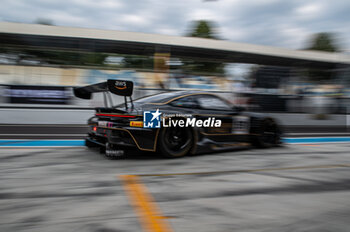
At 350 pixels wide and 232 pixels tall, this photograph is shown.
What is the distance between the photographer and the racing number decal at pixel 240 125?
542 cm

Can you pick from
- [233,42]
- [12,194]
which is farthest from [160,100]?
[233,42]

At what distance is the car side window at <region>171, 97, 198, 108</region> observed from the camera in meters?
4.82

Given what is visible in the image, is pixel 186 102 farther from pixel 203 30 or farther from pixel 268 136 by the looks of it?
pixel 203 30

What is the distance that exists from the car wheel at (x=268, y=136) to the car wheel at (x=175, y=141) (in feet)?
5.87

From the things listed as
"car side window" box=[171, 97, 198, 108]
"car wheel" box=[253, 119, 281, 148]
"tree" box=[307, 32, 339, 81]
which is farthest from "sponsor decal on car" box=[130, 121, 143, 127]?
"tree" box=[307, 32, 339, 81]

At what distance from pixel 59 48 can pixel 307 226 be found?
15.6m

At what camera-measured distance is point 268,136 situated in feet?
20.1

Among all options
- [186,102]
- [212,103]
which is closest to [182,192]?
[186,102]

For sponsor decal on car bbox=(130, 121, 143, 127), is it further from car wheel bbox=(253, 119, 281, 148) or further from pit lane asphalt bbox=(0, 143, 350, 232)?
car wheel bbox=(253, 119, 281, 148)

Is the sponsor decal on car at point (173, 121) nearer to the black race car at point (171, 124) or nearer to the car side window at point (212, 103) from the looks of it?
the black race car at point (171, 124)

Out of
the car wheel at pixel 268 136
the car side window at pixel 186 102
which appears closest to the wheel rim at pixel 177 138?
the car side window at pixel 186 102

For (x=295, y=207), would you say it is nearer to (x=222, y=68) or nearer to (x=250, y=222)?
(x=250, y=222)

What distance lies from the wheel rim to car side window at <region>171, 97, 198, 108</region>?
42 cm

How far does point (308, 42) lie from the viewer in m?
69.8
